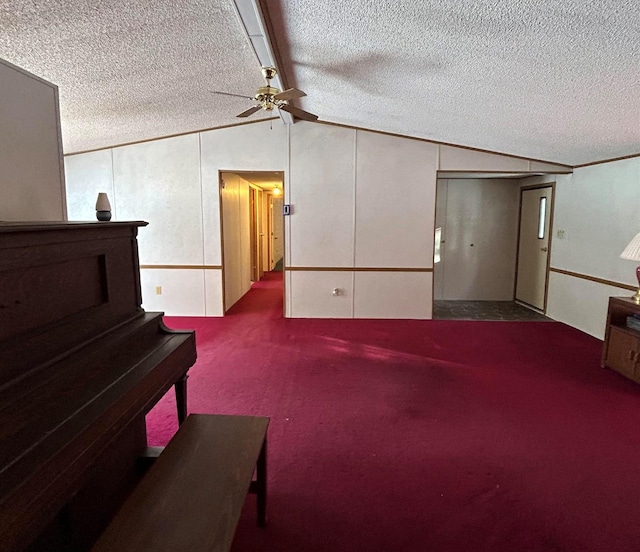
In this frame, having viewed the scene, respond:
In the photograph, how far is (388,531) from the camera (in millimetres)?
1753

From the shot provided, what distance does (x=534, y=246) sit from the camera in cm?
593

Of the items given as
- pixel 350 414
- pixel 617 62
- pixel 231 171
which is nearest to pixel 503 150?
pixel 617 62

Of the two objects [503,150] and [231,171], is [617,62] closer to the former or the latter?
[503,150]

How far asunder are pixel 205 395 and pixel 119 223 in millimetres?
1694

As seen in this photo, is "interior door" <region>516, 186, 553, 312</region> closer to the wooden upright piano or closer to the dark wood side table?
the dark wood side table

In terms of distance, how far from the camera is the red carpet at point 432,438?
1.76 metres

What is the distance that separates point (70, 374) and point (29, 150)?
4.40 feet

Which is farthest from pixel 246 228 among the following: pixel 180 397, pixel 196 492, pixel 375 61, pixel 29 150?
pixel 196 492

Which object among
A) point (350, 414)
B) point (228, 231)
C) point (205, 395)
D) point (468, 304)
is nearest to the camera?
point (350, 414)

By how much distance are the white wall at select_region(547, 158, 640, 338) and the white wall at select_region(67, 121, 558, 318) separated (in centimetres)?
77

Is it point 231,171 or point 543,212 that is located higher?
point 231,171

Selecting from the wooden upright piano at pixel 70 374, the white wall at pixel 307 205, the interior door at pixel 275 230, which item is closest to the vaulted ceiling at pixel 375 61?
the white wall at pixel 307 205

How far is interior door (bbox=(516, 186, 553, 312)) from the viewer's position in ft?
18.5

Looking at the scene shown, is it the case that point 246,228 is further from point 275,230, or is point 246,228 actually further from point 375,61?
point 375,61
